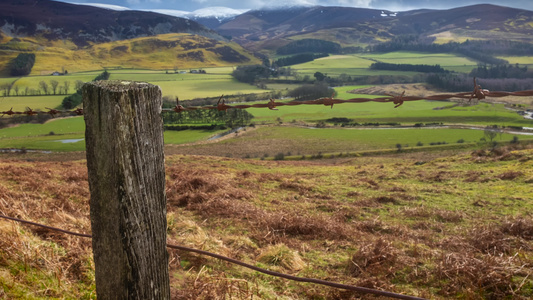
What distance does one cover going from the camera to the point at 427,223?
9.17 meters

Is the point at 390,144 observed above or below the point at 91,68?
below

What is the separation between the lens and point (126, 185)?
6.39ft

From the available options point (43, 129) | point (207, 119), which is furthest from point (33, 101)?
point (207, 119)

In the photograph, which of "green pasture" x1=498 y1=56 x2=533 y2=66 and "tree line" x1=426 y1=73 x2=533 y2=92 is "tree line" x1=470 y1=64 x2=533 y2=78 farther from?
"green pasture" x1=498 y1=56 x2=533 y2=66

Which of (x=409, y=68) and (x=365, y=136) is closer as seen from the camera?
(x=365, y=136)

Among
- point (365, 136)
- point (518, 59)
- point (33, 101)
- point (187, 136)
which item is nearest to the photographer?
point (365, 136)

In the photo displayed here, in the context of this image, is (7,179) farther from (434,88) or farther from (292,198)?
(434,88)


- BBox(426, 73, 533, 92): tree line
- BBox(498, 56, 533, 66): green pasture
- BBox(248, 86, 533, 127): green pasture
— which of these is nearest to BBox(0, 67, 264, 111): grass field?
BBox(248, 86, 533, 127): green pasture

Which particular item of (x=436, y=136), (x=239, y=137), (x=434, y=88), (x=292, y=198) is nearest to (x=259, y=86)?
(x=434, y=88)

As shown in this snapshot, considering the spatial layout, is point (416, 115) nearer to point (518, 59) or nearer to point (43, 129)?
point (43, 129)

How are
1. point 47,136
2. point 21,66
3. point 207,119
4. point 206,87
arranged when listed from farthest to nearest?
point 21,66, point 206,87, point 207,119, point 47,136

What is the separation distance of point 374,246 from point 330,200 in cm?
601

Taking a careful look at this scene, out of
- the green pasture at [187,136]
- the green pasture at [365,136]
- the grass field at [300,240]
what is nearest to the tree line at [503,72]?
the green pasture at [365,136]

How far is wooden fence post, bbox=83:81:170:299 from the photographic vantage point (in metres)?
1.90
